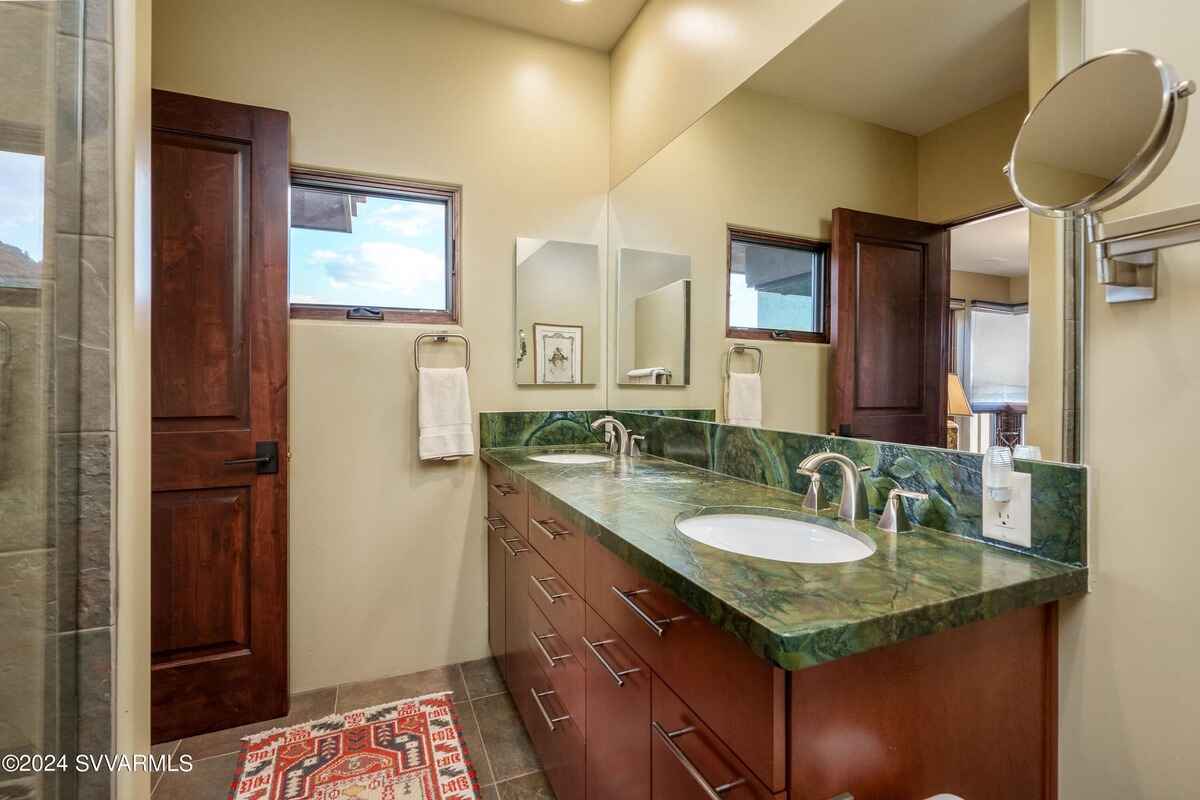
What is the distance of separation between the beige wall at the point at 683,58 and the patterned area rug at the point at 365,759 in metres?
2.32

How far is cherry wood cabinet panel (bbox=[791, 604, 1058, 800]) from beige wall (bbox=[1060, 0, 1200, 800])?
5 cm

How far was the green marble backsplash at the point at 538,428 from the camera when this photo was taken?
2.36 meters

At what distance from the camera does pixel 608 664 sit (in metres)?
1.12

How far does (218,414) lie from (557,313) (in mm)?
1384

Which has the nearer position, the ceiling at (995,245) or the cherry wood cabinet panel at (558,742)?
the ceiling at (995,245)

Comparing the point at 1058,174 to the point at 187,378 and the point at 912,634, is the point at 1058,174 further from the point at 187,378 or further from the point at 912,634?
the point at 187,378

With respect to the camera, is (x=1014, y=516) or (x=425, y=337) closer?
(x=1014, y=516)

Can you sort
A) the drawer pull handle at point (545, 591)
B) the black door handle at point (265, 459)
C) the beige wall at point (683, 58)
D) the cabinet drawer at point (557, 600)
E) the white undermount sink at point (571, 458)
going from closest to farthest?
the cabinet drawer at point (557, 600), the drawer pull handle at point (545, 591), the beige wall at point (683, 58), the black door handle at point (265, 459), the white undermount sink at point (571, 458)

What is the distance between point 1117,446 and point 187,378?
97.3 inches

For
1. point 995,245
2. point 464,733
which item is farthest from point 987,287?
point 464,733

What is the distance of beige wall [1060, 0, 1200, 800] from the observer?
29.5 inches

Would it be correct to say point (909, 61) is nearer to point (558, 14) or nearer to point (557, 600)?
point (557, 600)

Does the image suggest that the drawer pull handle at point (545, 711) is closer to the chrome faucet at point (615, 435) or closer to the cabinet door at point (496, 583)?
the cabinet door at point (496, 583)

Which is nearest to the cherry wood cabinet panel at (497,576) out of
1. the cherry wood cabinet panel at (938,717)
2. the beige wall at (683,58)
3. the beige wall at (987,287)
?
the cherry wood cabinet panel at (938,717)
